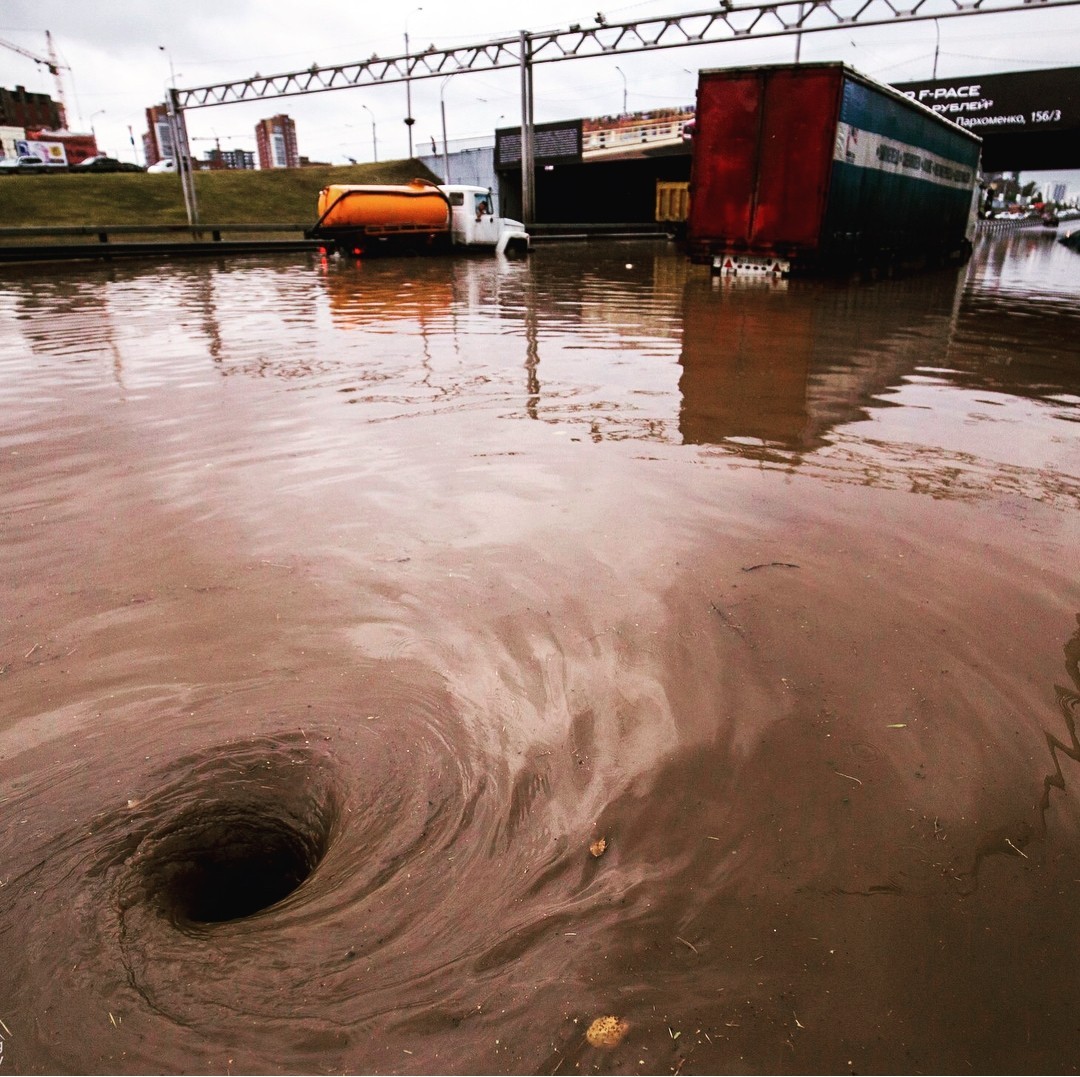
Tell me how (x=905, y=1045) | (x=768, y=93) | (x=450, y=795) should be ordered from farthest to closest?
(x=768, y=93) → (x=450, y=795) → (x=905, y=1045)

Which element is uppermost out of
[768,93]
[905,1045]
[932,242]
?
[768,93]

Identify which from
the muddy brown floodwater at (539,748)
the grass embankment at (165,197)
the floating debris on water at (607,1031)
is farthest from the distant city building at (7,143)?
the floating debris on water at (607,1031)

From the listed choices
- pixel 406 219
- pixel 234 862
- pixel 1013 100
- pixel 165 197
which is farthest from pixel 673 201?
pixel 234 862

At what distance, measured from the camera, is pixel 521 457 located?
4.53 metres

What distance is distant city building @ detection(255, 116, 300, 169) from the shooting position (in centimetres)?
16100

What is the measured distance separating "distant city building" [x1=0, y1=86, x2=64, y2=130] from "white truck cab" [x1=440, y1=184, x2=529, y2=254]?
112 metres

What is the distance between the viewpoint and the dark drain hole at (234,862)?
1873mm

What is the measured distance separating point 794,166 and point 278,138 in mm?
177474

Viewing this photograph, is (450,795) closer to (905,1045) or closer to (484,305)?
(905,1045)

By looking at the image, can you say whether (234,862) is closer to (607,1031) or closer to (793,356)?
(607,1031)

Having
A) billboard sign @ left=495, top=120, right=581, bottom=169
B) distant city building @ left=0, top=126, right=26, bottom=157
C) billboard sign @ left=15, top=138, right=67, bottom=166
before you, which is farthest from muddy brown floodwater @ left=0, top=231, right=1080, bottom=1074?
distant city building @ left=0, top=126, right=26, bottom=157

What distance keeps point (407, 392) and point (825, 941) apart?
530cm

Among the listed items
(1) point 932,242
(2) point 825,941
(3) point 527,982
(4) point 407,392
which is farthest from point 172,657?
(1) point 932,242

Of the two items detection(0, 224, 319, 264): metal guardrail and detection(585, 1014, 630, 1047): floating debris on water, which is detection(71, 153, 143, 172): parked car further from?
detection(585, 1014, 630, 1047): floating debris on water
